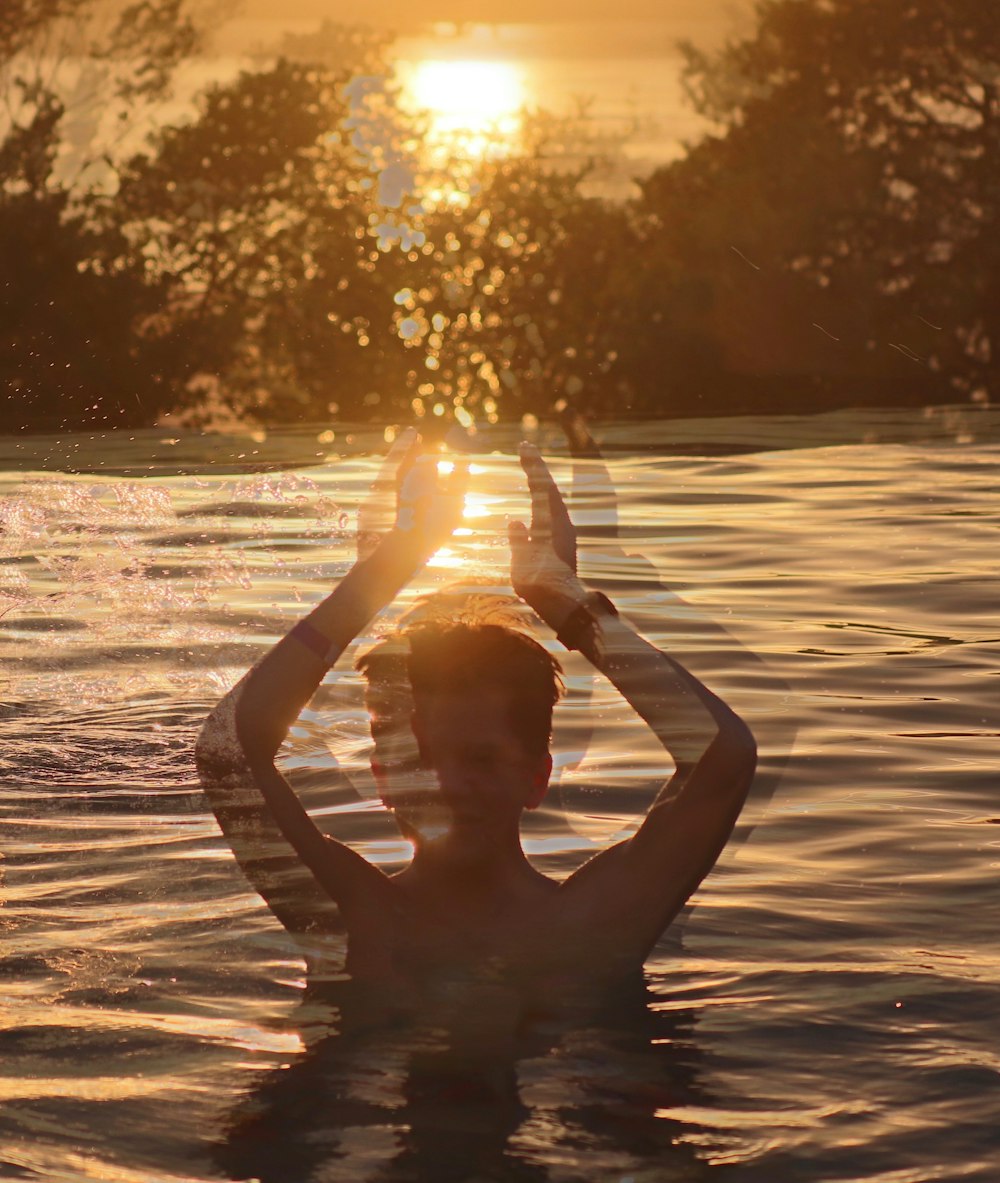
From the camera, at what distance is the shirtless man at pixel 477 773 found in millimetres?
4207

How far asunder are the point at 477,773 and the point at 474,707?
142 millimetres

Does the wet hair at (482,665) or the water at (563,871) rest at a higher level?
the wet hair at (482,665)

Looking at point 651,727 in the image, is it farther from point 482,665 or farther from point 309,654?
point 309,654

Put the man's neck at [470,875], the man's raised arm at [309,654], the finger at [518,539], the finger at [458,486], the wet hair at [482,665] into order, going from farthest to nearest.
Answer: the man's neck at [470,875] → the wet hair at [482,665] → the finger at [518,539] → the man's raised arm at [309,654] → the finger at [458,486]

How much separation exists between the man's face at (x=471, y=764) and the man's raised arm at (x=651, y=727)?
0.25 m

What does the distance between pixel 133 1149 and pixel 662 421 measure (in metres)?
26.9

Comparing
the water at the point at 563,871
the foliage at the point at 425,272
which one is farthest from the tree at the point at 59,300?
the water at the point at 563,871


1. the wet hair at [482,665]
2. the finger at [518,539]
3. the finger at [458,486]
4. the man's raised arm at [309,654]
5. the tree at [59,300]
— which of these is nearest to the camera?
the finger at [458,486]

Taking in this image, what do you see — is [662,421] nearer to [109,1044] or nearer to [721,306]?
[721,306]

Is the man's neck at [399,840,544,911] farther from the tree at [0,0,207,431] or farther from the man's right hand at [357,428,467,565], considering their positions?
the tree at [0,0,207,431]

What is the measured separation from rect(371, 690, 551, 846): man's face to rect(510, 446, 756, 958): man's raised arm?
0.81ft

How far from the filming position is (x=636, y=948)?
4797mm

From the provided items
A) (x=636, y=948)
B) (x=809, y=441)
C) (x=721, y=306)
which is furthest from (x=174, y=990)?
(x=721, y=306)

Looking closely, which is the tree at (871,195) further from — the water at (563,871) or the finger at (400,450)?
the finger at (400,450)
